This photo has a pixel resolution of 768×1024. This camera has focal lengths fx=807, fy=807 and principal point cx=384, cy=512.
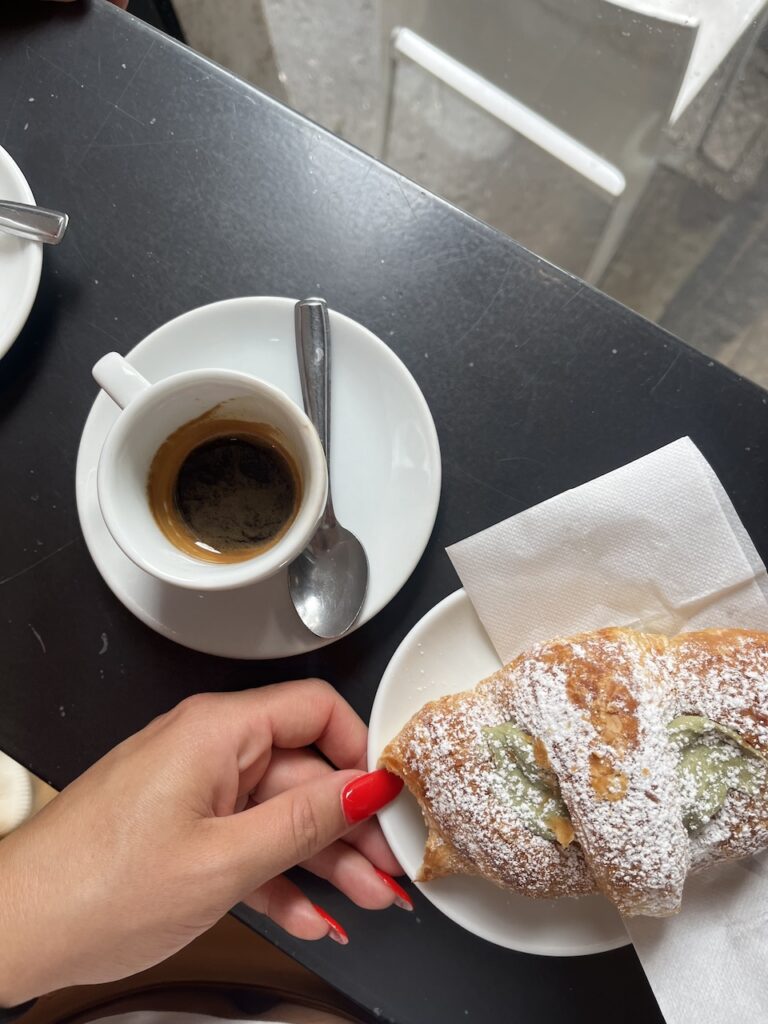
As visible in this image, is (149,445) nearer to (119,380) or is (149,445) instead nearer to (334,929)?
(119,380)

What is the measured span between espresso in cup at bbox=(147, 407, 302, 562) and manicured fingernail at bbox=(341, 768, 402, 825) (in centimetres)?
28

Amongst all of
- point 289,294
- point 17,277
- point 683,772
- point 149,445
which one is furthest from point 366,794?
point 17,277

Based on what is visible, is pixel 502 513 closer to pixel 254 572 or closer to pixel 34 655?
pixel 254 572

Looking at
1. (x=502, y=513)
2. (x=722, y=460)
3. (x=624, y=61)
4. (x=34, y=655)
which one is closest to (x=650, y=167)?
(x=624, y=61)

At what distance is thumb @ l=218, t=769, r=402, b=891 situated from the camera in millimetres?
809

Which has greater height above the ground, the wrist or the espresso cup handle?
the espresso cup handle

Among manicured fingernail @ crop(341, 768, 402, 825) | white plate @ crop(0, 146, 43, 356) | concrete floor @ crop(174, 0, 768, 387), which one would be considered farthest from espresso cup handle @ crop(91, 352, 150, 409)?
concrete floor @ crop(174, 0, 768, 387)

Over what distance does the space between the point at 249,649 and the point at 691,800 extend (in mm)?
486

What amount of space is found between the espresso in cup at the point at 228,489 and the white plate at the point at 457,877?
0.67 ft

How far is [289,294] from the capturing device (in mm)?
1023

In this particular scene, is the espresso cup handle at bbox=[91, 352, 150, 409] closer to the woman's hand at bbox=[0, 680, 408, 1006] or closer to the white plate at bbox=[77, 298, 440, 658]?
the white plate at bbox=[77, 298, 440, 658]

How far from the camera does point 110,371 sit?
0.81 m

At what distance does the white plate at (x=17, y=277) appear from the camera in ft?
3.10

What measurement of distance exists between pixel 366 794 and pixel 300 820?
77mm
